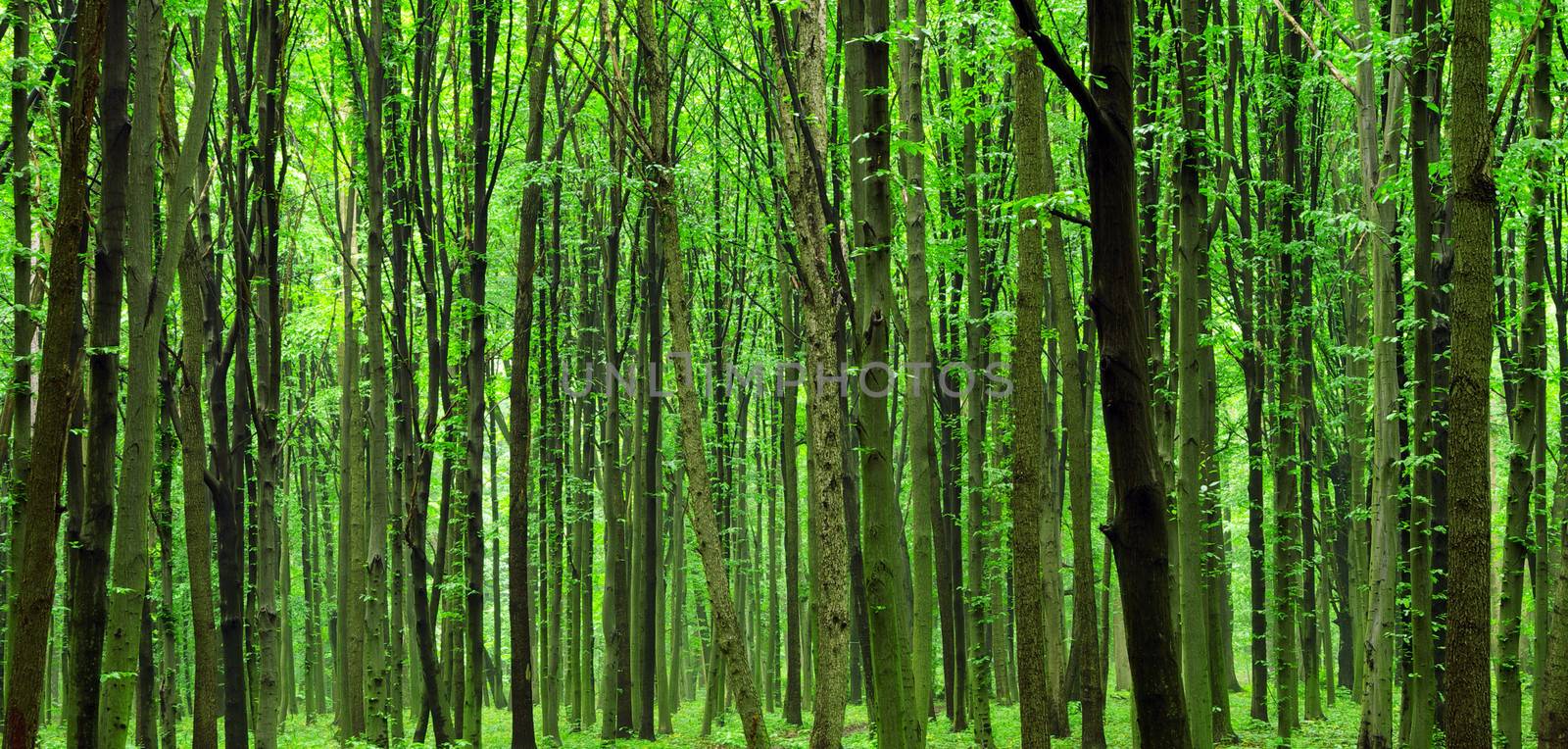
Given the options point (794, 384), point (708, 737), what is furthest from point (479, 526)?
point (708, 737)

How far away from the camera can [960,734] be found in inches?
633

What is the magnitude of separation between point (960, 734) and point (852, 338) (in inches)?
364

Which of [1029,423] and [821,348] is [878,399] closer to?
[1029,423]

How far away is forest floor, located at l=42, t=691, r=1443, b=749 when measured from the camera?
49.3 feet

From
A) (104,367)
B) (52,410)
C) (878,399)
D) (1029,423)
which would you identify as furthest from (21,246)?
(1029,423)

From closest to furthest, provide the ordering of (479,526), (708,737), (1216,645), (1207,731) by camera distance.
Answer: (1207,731), (479,526), (1216,645), (708,737)

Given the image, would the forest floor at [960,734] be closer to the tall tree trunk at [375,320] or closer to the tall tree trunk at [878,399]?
the tall tree trunk at [375,320]

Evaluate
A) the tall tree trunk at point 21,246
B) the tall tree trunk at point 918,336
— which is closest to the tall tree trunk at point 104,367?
the tall tree trunk at point 21,246

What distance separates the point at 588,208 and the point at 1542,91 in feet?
46.3

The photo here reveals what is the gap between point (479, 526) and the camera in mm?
12859

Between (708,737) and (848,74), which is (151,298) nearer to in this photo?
(848,74)

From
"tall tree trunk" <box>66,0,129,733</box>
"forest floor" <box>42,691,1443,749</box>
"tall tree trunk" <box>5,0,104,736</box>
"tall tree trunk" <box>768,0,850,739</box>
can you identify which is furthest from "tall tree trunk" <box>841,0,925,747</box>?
"forest floor" <box>42,691,1443,749</box>

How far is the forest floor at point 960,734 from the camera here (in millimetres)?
15016

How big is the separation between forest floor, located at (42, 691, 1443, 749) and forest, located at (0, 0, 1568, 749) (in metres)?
0.19
